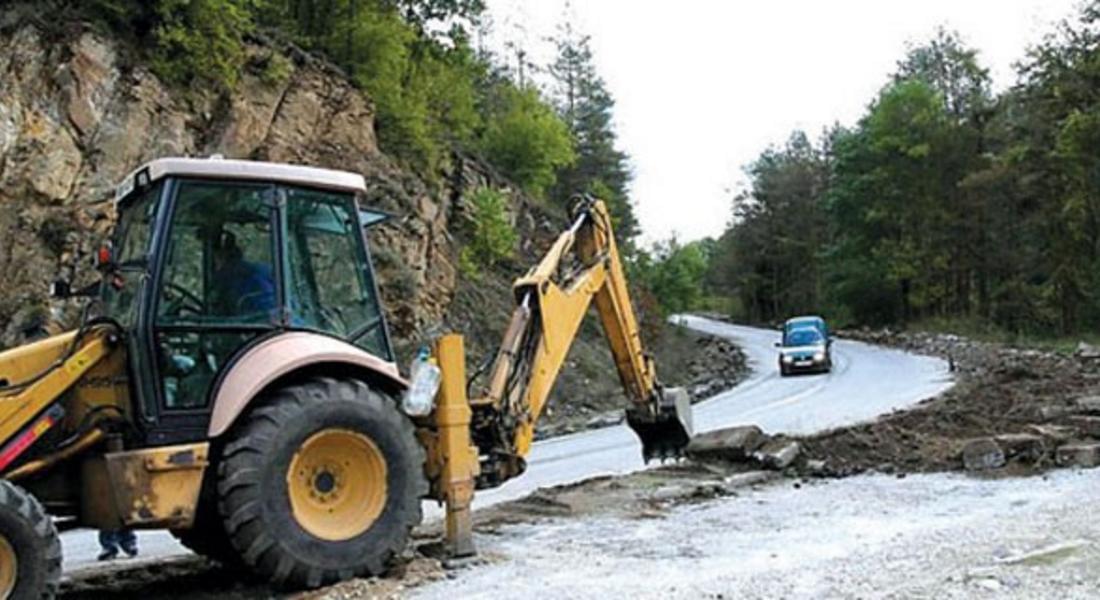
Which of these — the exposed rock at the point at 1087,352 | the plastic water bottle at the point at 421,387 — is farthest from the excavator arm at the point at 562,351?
the exposed rock at the point at 1087,352

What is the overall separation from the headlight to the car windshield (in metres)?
29.4

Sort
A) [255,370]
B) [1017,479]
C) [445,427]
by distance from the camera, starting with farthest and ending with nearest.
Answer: [1017,479] < [445,427] < [255,370]

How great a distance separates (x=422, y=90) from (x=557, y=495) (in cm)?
2125

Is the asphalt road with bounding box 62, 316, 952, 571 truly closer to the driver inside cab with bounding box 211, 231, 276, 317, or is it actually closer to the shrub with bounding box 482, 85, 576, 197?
the driver inside cab with bounding box 211, 231, 276, 317

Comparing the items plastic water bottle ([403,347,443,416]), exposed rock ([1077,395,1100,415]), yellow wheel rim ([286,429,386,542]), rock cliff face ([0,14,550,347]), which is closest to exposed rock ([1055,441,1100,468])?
exposed rock ([1077,395,1100,415])

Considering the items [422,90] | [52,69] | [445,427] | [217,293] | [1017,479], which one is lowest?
[1017,479]

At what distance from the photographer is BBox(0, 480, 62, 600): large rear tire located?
18.3 feet

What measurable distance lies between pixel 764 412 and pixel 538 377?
1542cm

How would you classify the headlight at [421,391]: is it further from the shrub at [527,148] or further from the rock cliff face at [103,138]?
the shrub at [527,148]

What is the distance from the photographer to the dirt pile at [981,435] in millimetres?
11125

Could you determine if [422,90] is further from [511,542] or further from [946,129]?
[946,129]

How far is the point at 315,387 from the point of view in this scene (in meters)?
6.81

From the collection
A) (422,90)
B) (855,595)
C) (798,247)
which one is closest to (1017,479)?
(855,595)

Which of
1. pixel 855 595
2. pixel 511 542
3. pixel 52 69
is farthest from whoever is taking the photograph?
pixel 52 69
